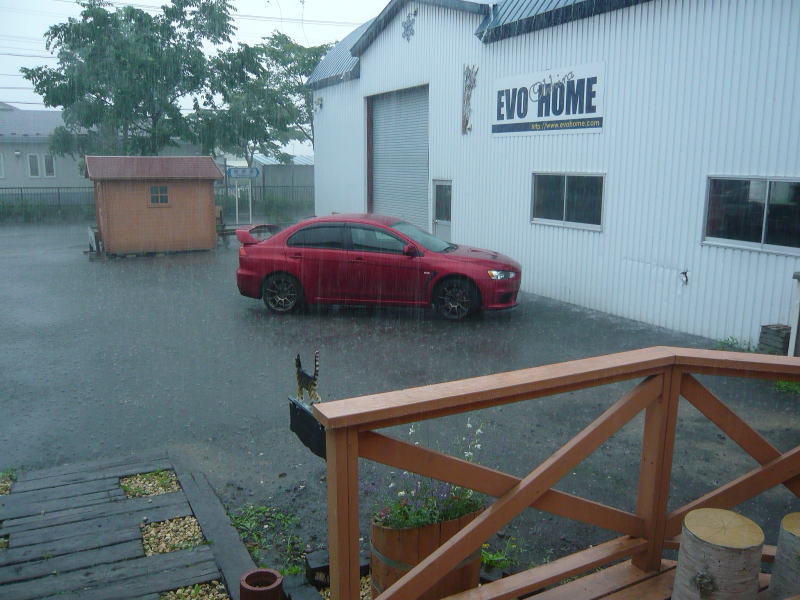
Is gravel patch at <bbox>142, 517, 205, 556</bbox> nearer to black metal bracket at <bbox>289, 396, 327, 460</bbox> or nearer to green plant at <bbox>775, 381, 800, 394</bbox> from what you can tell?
black metal bracket at <bbox>289, 396, 327, 460</bbox>

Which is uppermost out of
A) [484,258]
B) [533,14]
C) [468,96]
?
[533,14]

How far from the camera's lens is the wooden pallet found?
3.93 metres

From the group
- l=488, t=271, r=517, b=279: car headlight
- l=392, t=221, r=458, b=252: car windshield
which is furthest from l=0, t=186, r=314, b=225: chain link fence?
l=488, t=271, r=517, b=279: car headlight

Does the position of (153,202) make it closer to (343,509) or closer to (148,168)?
(148,168)

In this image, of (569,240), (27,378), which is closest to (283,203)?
(569,240)

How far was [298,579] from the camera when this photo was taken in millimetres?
3797

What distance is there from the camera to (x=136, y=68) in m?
27.4

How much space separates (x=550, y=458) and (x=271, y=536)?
2.40 meters

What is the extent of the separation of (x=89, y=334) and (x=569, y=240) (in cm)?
803

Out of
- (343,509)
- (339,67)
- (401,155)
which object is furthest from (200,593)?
(339,67)

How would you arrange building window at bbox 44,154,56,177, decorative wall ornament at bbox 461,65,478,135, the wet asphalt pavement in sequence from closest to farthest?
the wet asphalt pavement, decorative wall ornament at bbox 461,65,478,135, building window at bbox 44,154,56,177

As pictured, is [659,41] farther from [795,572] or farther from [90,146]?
[90,146]

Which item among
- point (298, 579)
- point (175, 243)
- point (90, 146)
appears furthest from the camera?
point (90, 146)

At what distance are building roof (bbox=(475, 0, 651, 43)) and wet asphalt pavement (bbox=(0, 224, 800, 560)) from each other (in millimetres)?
4914
